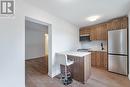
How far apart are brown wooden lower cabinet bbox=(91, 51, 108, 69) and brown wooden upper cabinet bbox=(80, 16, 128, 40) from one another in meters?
0.82

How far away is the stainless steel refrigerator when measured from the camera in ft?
11.1

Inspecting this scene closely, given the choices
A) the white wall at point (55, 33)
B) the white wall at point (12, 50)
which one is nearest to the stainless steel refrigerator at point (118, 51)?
the white wall at point (55, 33)

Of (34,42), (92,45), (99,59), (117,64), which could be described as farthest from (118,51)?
(34,42)

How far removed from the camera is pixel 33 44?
7176mm

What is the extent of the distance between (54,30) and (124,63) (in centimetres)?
308

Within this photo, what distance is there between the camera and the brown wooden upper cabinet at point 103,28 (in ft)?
11.7

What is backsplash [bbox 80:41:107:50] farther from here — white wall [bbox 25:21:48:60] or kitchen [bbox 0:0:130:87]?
white wall [bbox 25:21:48:60]

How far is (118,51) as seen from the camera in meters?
3.56

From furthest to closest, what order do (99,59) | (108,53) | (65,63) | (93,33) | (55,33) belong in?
1. (93,33)
2. (99,59)
3. (108,53)
4. (55,33)
5. (65,63)

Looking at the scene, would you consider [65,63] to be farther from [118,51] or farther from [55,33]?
[118,51]

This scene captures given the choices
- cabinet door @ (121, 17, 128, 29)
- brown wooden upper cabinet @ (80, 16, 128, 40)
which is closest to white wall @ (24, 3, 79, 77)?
brown wooden upper cabinet @ (80, 16, 128, 40)

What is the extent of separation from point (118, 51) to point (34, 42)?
607 cm

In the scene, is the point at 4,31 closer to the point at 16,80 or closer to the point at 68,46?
the point at 16,80

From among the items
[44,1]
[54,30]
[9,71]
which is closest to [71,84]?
[9,71]
